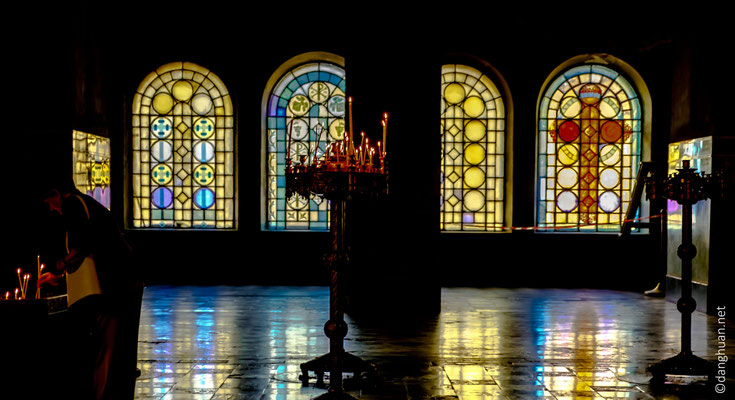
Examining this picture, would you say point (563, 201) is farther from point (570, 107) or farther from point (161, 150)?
point (161, 150)

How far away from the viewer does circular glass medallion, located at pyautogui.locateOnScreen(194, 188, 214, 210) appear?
1277 centimetres

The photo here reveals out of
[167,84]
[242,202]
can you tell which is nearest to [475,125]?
[242,202]

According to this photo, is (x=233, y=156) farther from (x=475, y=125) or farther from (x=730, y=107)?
(x=730, y=107)

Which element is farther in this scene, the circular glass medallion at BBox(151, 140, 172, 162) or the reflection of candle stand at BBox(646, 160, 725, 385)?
the circular glass medallion at BBox(151, 140, 172, 162)

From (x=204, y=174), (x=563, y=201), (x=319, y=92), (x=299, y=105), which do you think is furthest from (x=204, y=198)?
(x=563, y=201)

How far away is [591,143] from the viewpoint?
12742mm

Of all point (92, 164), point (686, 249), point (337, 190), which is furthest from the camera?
point (92, 164)

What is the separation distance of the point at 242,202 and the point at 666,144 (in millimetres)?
6384

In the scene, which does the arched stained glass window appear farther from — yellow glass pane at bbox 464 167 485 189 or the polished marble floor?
yellow glass pane at bbox 464 167 485 189

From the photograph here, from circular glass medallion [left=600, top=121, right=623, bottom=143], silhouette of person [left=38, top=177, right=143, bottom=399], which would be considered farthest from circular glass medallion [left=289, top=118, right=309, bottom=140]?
silhouette of person [left=38, top=177, right=143, bottom=399]

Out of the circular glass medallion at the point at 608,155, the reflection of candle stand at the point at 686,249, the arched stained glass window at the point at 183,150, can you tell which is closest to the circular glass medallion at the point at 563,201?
the circular glass medallion at the point at 608,155

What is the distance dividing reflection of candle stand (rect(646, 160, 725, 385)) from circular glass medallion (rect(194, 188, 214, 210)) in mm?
7795

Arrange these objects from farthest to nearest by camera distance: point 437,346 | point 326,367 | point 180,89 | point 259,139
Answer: point 180,89 < point 259,139 < point 437,346 < point 326,367

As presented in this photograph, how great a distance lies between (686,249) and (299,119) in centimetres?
746
